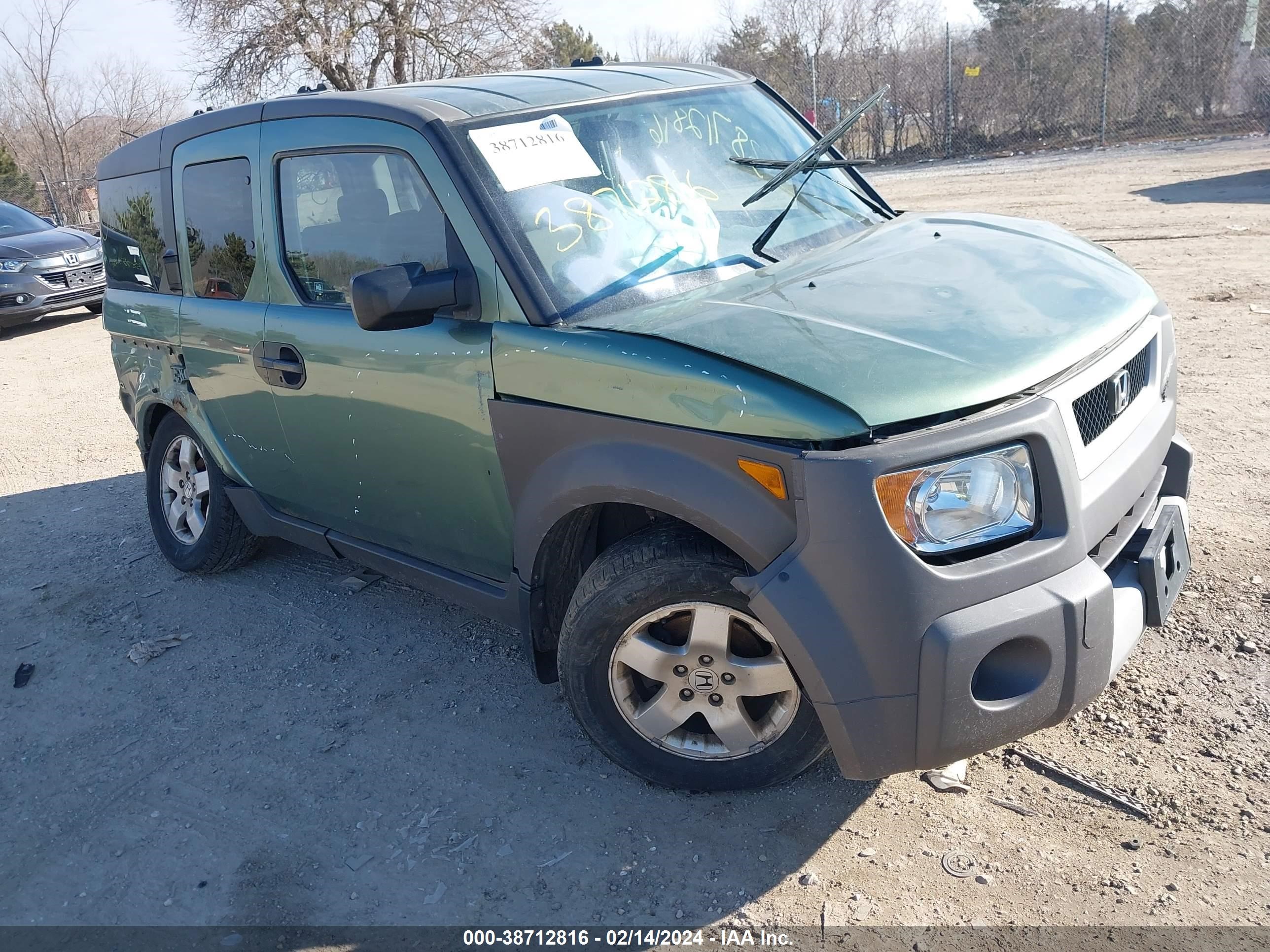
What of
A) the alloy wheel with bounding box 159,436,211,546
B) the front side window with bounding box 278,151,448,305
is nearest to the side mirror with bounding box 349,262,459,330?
the front side window with bounding box 278,151,448,305

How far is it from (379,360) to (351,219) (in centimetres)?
52

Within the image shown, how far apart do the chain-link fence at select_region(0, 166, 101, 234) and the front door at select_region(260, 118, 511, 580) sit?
86.7 ft

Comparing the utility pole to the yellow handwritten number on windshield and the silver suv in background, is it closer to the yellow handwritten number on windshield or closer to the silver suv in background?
the silver suv in background

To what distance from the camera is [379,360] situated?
10.8ft

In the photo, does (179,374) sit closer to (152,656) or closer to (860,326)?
(152,656)

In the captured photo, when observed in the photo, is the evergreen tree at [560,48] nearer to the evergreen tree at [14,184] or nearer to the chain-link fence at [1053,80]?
the chain-link fence at [1053,80]

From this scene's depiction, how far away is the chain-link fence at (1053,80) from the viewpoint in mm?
→ 18547

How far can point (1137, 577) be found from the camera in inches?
104

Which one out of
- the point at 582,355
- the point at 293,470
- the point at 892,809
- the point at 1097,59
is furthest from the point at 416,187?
the point at 1097,59

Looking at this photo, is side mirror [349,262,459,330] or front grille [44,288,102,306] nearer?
side mirror [349,262,459,330]

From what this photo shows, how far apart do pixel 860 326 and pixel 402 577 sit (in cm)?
189

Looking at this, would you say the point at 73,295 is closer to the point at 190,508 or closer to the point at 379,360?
the point at 190,508

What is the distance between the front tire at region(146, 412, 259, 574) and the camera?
4.64 metres

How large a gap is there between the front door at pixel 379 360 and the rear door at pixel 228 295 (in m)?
0.13
